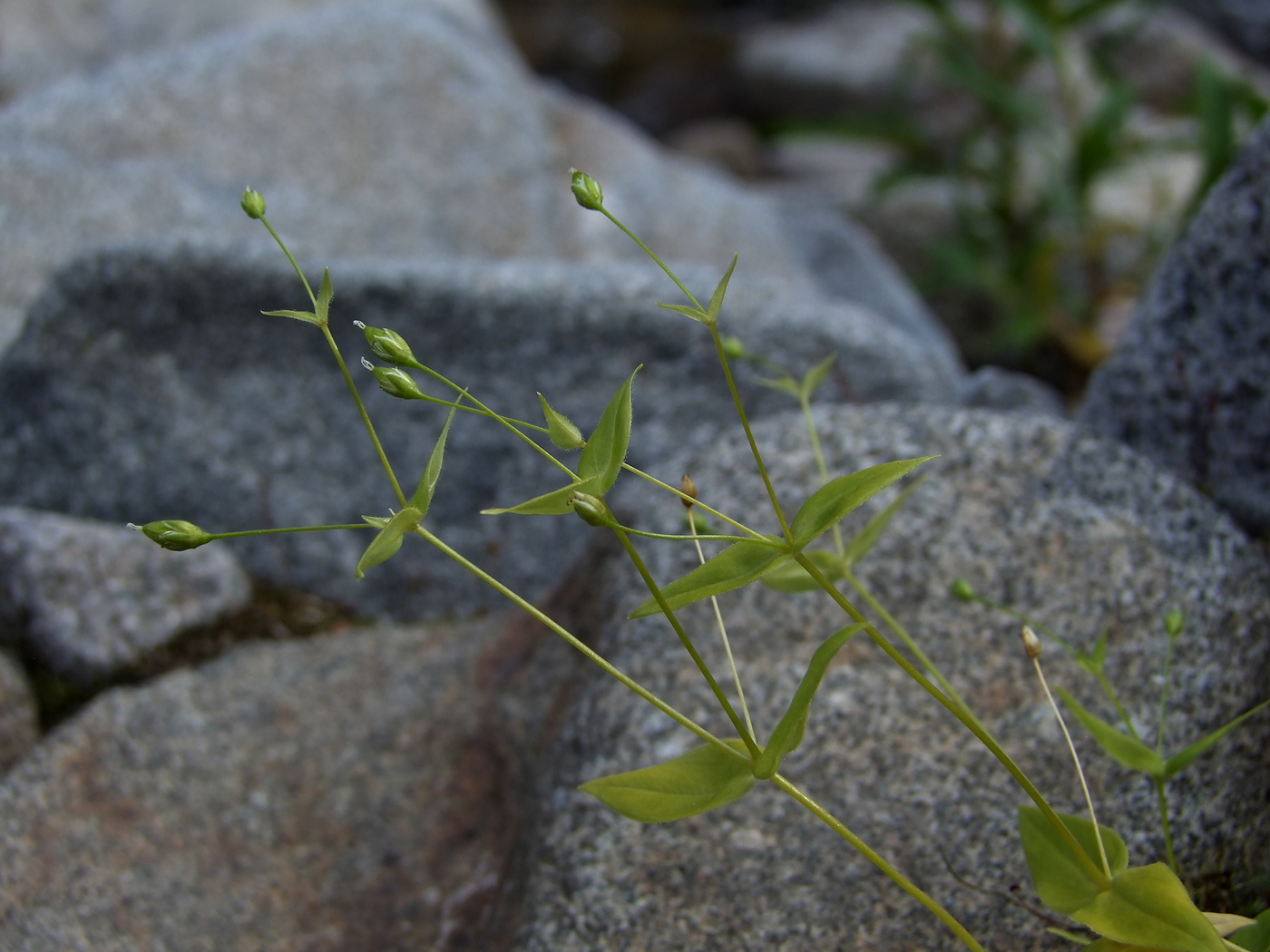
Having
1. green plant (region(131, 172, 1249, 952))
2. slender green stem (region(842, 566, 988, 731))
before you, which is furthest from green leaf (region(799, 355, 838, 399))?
green plant (region(131, 172, 1249, 952))

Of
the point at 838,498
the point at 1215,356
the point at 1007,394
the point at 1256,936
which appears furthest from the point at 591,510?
the point at 1007,394

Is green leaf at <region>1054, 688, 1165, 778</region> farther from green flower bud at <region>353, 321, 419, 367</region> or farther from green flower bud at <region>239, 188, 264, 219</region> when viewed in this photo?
green flower bud at <region>239, 188, 264, 219</region>

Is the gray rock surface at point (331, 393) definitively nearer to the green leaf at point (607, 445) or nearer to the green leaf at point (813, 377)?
the green leaf at point (813, 377)

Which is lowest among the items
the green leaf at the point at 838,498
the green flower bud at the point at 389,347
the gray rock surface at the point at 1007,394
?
the gray rock surface at the point at 1007,394

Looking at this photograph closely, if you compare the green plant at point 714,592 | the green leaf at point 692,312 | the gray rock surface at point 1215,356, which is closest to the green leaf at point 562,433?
the green plant at point 714,592

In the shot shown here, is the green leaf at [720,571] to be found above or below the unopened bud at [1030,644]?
above

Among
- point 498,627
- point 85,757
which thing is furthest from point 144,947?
point 498,627
